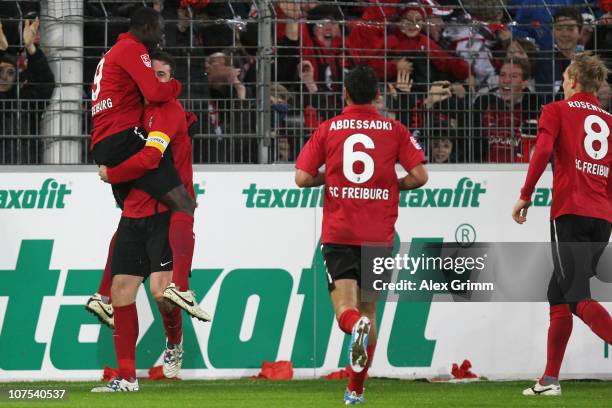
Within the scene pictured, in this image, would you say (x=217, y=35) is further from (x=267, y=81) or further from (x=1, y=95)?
(x=1, y=95)

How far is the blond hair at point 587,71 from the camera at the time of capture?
8.84 m

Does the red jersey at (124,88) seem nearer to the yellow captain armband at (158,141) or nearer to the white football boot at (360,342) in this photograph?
the yellow captain armband at (158,141)

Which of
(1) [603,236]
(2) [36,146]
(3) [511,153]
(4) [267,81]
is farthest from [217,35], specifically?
(1) [603,236]

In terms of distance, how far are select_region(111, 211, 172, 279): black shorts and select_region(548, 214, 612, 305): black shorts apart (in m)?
2.54

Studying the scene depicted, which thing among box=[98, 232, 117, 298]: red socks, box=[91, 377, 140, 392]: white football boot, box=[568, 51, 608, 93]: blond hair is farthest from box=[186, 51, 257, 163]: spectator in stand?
box=[568, 51, 608, 93]: blond hair

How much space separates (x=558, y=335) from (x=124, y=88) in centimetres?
325

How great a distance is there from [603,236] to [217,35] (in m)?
3.51

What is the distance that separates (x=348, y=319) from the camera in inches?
301

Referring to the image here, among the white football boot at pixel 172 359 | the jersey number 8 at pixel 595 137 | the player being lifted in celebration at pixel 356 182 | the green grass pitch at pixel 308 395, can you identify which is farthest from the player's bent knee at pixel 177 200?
the jersey number 8 at pixel 595 137

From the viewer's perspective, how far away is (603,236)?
8.88 metres

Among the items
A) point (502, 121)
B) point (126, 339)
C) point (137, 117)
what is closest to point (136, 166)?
point (137, 117)

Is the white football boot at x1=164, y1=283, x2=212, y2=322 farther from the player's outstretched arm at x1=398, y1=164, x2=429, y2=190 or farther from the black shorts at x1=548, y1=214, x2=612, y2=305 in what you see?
the black shorts at x1=548, y1=214, x2=612, y2=305

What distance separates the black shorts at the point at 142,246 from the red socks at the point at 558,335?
255 centimetres

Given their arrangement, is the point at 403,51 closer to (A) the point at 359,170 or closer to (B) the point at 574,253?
(B) the point at 574,253
